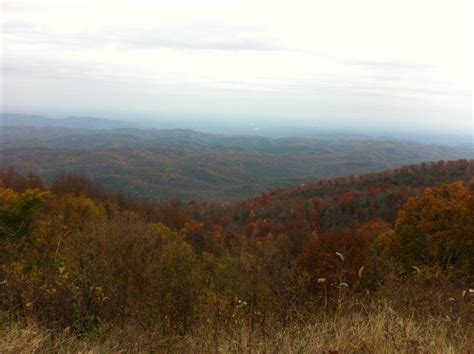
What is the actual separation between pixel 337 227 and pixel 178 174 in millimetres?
124072

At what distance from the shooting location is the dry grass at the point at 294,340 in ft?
11.8

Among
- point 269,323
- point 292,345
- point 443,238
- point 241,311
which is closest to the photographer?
point 292,345

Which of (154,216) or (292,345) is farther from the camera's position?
(154,216)

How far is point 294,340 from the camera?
3.86 metres

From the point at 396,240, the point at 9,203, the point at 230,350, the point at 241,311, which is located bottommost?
the point at 396,240

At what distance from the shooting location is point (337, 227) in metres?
61.0

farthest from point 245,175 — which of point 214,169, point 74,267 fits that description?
point 74,267

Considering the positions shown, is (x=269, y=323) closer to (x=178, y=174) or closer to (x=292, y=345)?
(x=292, y=345)

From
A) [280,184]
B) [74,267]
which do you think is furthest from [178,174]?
[74,267]

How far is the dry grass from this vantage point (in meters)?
3.61

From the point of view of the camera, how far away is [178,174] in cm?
17488

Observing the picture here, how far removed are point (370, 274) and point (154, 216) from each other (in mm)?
41819

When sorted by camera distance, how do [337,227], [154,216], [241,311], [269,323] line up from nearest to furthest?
[269,323], [241,311], [154,216], [337,227]

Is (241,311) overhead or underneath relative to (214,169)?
overhead
